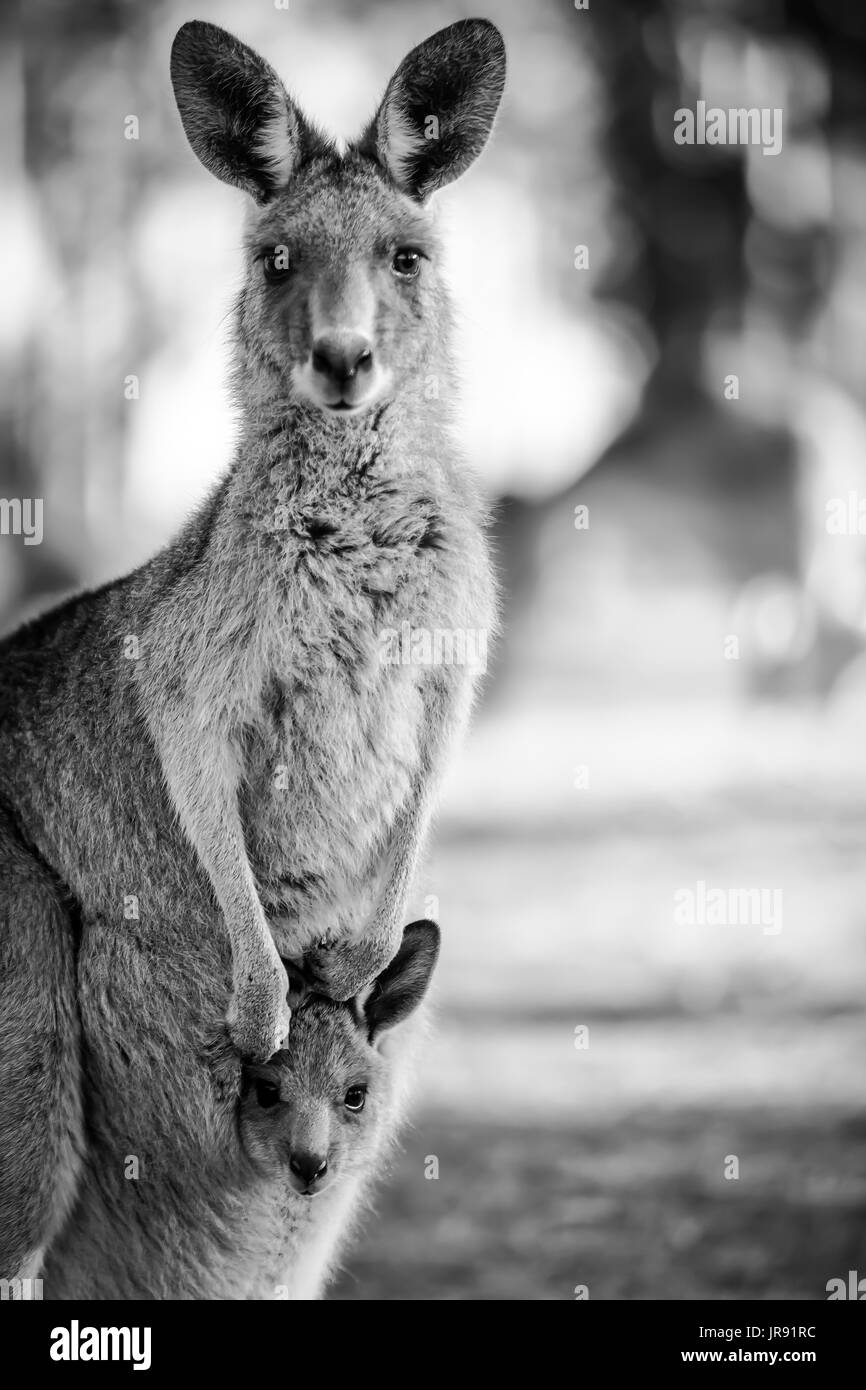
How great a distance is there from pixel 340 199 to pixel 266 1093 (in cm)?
155

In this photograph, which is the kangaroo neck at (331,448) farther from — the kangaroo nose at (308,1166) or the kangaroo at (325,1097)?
the kangaroo nose at (308,1166)

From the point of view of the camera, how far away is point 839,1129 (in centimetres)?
512

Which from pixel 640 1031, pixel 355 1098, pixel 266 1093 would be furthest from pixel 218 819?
pixel 640 1031

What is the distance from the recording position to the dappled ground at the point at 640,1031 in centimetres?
433

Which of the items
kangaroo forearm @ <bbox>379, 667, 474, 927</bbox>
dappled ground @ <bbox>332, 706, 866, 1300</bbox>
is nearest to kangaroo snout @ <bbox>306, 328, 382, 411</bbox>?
kangaroo forearm @ <bbox>379, 667, 474, 927</bbox>

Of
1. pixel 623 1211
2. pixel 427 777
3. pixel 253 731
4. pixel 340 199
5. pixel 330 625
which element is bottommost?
pixel 623 1211

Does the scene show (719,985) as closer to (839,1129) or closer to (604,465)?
(839,1129)

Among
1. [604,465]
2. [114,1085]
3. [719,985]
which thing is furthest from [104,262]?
[114,1085]

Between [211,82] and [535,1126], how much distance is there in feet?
12.2

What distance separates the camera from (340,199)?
8.20 ft

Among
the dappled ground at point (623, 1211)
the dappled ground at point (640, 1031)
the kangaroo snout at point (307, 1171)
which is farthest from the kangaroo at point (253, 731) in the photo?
the dappled ground at point (623, 1211)

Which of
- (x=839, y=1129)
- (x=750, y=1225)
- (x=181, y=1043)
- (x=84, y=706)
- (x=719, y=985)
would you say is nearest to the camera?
(x=181, y=1043)

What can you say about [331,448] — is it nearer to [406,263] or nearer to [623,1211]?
[406,263]

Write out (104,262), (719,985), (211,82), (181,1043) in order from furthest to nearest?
(104,262) < (719,985) < (181,1043) < (211,82)
